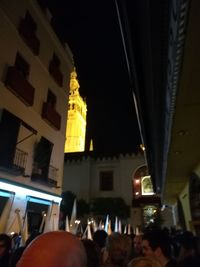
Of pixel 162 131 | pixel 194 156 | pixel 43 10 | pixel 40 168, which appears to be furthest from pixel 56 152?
pixel 162 131

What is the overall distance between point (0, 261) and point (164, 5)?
3.92 meters

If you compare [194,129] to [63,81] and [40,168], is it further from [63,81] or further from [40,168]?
[63,81]

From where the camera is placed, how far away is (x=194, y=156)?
6512mm

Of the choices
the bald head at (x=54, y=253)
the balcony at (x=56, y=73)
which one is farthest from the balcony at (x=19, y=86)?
the bald head at (x=54, y=253)

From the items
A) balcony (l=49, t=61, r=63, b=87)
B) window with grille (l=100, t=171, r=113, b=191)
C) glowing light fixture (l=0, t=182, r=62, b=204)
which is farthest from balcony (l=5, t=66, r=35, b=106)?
window with grille (l=100, t=171, r=113, b=191)

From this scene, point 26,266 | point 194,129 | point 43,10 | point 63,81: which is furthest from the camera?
point 63,81

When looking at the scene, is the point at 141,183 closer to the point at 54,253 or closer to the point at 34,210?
the point at 34,210

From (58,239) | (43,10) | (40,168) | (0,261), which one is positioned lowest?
(0,261)

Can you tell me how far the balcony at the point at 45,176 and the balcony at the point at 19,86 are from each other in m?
3.00

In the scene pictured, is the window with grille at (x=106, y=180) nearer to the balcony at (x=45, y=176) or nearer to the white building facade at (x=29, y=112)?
the white building facade at (x=29, y=112)

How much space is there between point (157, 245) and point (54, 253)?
2414mm

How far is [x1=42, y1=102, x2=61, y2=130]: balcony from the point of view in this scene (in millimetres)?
12992

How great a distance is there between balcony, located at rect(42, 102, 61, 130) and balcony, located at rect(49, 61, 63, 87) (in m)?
1.98

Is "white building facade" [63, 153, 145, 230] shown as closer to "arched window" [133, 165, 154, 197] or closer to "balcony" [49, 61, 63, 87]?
"arched window" [133, 165, 154, 197]
